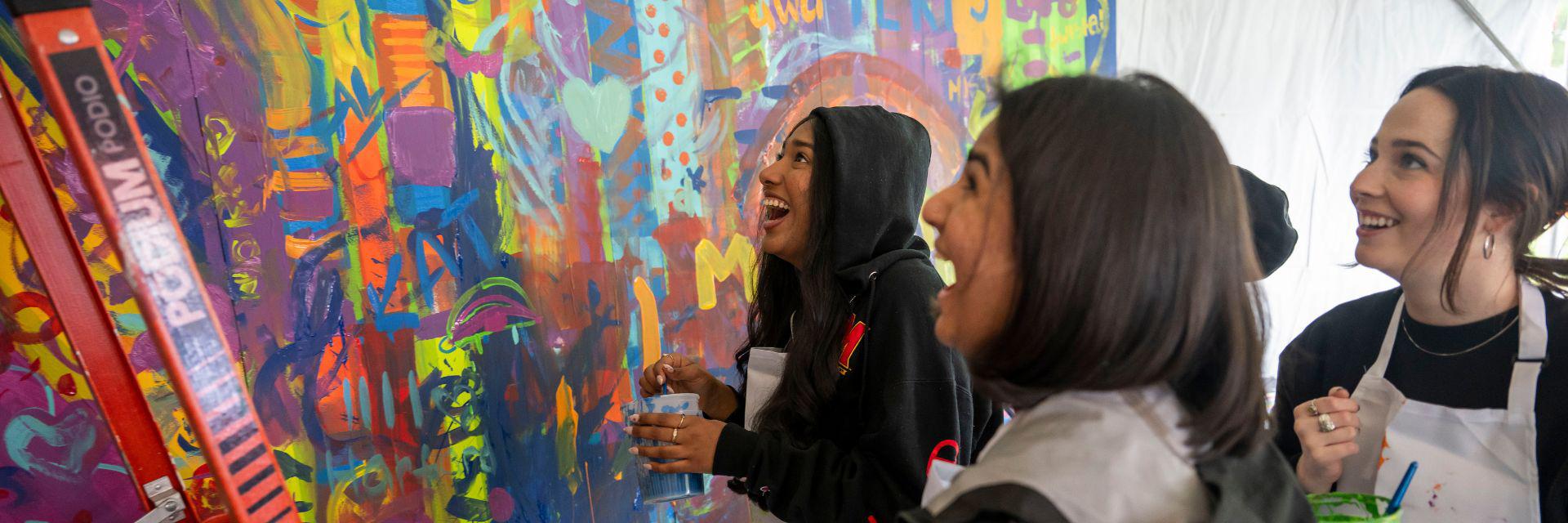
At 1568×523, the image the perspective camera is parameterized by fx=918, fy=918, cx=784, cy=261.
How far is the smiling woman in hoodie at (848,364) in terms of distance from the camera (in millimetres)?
1462

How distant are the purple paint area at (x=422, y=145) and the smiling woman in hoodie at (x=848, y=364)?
0.57 metres

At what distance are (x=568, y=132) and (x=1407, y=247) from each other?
1.63 meters

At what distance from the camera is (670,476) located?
1573 mm

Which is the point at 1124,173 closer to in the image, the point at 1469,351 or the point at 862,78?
the point at 1469,351

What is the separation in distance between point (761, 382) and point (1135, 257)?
1.07 meters

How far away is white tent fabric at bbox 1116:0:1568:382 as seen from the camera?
11.1 feet

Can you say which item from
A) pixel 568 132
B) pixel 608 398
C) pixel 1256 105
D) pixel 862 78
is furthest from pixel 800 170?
pixel 1256 105

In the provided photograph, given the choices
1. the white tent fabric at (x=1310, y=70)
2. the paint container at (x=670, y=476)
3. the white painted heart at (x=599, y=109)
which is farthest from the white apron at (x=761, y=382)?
the white tent fabric at (x=1310, y=70)

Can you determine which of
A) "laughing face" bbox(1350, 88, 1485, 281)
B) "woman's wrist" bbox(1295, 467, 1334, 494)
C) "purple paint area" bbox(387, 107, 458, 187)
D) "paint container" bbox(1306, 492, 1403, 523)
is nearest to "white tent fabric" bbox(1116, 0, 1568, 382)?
"laughing face" bbox(1350, 88, 1485, 281)

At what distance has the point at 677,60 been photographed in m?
2.22

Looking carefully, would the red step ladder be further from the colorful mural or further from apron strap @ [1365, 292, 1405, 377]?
apron strap @ [1365, 292, 1405, 377]

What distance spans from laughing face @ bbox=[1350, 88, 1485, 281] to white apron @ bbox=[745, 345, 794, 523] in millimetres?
1097

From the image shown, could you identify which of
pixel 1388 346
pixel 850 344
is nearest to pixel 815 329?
pixel 850 344

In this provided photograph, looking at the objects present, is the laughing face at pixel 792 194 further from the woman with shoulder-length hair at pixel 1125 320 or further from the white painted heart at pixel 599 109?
the woman with shoulder-length hair at pixel 1125 320
